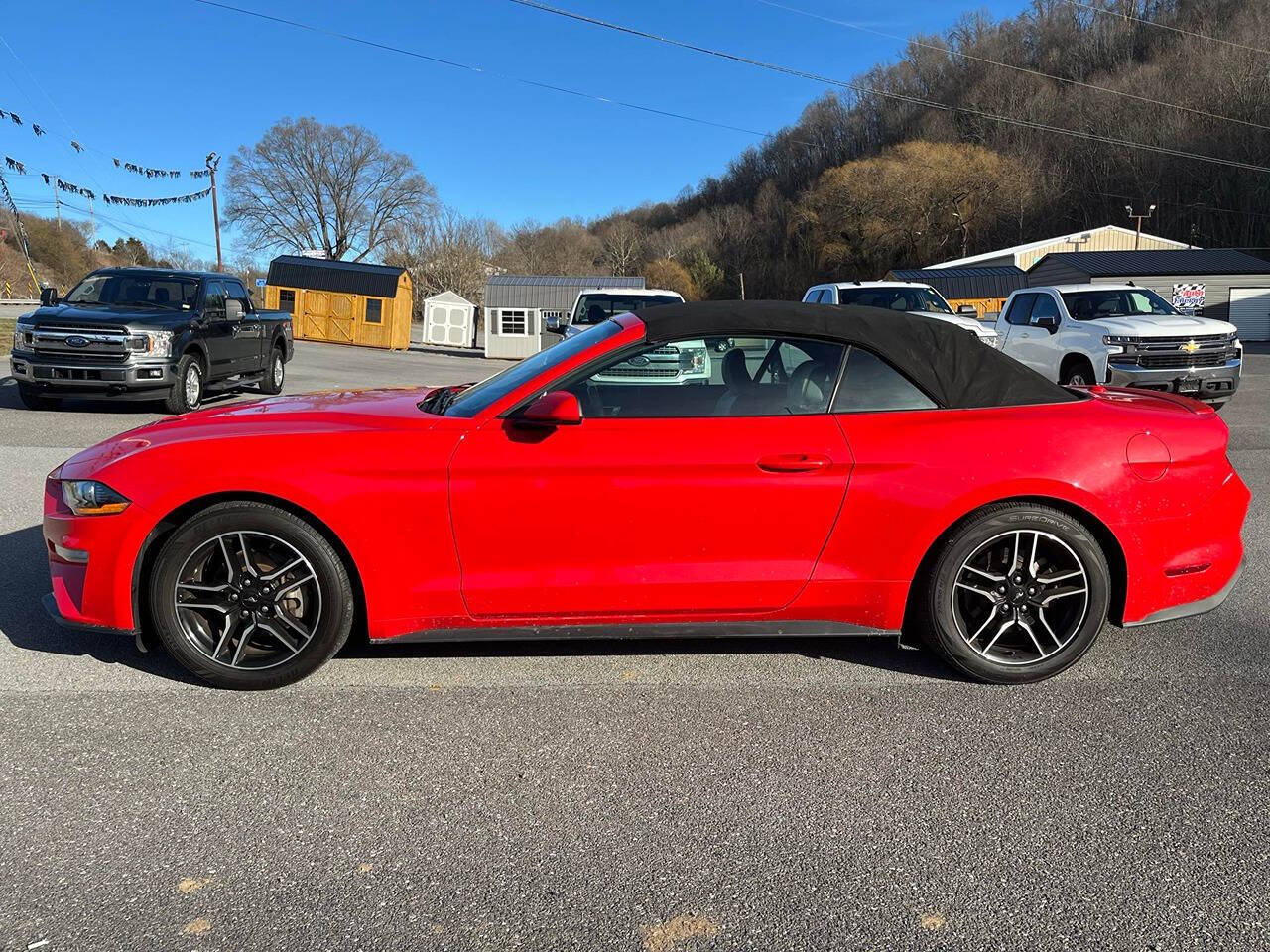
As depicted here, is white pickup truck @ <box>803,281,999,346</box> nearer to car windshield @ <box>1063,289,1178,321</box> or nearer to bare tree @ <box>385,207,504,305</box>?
car windshield @ <box>1063,289,1178,321</box>

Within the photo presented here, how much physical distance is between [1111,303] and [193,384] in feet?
44.1

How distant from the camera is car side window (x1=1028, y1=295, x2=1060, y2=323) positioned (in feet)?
45.9

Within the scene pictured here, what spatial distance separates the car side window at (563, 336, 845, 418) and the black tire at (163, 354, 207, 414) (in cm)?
959

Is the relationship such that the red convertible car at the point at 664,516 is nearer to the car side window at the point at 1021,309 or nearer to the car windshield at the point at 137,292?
the car windshield at the point at 137,292

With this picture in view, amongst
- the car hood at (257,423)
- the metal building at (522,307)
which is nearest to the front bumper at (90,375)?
the car hood at (257,423)

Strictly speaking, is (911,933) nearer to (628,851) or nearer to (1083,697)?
(628,851)

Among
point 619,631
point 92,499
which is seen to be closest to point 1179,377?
point 619,631

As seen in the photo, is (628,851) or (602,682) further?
(602,682)

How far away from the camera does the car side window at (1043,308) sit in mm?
13992

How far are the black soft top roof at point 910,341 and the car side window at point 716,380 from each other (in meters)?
0.06

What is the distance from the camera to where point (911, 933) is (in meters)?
2.22

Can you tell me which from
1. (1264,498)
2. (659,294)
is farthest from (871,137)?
(1264,498)

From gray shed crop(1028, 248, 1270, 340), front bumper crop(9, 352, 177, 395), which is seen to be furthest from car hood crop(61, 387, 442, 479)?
gray shed crop(1028, 248, 1270, 340)

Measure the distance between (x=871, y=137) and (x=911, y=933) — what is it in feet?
364
